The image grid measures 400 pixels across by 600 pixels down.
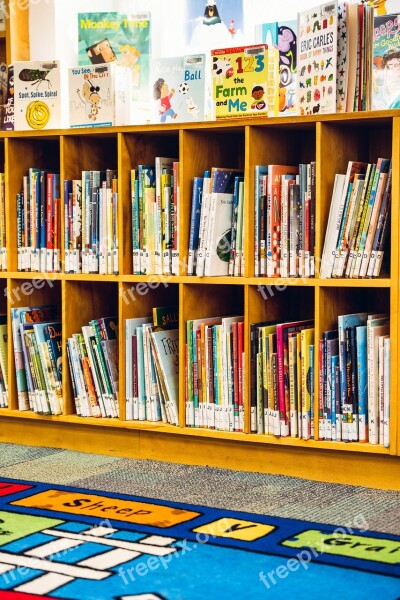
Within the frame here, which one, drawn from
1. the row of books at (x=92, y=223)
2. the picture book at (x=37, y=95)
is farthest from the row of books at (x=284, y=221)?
the picture book at (x=37, y=95)

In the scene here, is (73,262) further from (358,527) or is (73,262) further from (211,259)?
(358,527)

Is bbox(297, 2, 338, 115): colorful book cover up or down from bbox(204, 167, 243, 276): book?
up

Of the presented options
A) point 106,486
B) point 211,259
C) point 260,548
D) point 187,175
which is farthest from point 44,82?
point 260,548

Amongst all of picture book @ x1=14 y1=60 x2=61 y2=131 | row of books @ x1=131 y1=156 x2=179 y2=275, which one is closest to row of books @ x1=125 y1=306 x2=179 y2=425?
row of books @ x1=131 y1=156 x2=179 y2=275

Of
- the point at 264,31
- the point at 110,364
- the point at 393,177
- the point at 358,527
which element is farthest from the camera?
the point at 264,31

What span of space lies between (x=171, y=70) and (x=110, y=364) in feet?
3.58

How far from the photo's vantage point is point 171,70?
11.2ft

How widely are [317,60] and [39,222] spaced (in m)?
1.19

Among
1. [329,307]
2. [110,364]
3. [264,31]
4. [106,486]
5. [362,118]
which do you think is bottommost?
[106,486]

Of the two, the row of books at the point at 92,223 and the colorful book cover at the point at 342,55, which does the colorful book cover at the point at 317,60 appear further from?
the row of books at the point at 92,223

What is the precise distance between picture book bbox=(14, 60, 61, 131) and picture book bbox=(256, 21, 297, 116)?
0.85m

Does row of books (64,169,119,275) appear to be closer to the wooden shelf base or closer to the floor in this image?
the wooden shelf base

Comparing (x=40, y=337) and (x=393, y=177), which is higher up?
(x=393, y=177)

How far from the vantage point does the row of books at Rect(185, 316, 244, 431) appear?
315 centimetres
